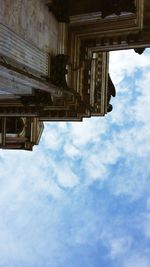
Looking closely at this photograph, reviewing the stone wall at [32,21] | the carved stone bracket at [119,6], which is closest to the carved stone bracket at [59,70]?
the stone wall at [32,21]

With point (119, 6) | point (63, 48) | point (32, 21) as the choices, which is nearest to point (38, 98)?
point (63, 48)

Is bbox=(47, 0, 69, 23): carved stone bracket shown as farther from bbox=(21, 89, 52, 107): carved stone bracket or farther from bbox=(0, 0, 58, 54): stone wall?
bbox=(21, 89, 52, 107): carved stone bracket

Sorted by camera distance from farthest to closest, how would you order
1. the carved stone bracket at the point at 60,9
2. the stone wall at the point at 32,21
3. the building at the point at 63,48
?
the carved stone bracket at the point at 60,9 < the building at the point at 63,48 < the stone wall at the point at 32,21

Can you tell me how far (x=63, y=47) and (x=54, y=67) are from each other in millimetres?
1723

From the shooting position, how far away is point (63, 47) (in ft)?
60.8

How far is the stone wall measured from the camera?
1300cm

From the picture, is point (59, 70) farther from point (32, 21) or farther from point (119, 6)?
point (119, 6)

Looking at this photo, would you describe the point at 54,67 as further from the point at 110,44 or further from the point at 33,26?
the point at 110,44

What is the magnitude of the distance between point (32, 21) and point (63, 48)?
138 inches

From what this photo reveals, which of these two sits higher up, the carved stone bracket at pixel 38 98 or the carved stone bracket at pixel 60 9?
the carved stone bracket at pixel 60 9

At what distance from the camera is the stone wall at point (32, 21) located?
13.0 m

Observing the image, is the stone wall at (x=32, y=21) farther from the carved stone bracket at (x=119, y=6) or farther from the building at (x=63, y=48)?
the carved stone bracket at (x=119, y=6)

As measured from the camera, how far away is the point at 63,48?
18562 mm

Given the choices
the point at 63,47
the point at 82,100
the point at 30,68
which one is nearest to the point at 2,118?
the point at 82,100
